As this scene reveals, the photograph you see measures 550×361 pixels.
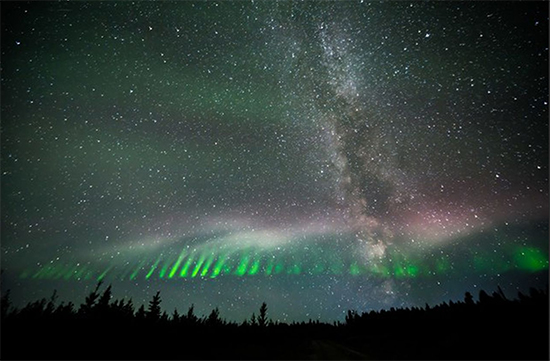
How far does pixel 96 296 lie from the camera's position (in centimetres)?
4944

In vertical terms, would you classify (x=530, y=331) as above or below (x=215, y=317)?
below

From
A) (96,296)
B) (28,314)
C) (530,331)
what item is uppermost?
(96,296)

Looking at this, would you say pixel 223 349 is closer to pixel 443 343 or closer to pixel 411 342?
pixel 411 342

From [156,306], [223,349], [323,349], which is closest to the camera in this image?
[323,349]

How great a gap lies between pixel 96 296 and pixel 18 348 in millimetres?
24317

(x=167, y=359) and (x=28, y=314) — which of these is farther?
(x=28, y=314)

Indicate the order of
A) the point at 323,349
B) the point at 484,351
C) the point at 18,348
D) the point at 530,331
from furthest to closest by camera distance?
the point at 18,348, the point at 323,349, the point at 530,331, the point at 484,351

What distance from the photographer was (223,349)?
18.5 metres

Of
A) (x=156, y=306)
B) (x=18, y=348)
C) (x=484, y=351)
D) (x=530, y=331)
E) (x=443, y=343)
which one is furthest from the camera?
(x=156, y=306)

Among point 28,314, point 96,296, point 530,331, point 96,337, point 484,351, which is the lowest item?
point 484,351

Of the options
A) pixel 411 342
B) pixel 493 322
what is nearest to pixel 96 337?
pixel 411 342

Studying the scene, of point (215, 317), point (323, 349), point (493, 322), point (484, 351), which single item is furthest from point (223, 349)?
point (215, 317)

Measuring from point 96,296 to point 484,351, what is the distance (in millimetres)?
61198

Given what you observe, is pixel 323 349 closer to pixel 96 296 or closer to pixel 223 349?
pixel 223 349
